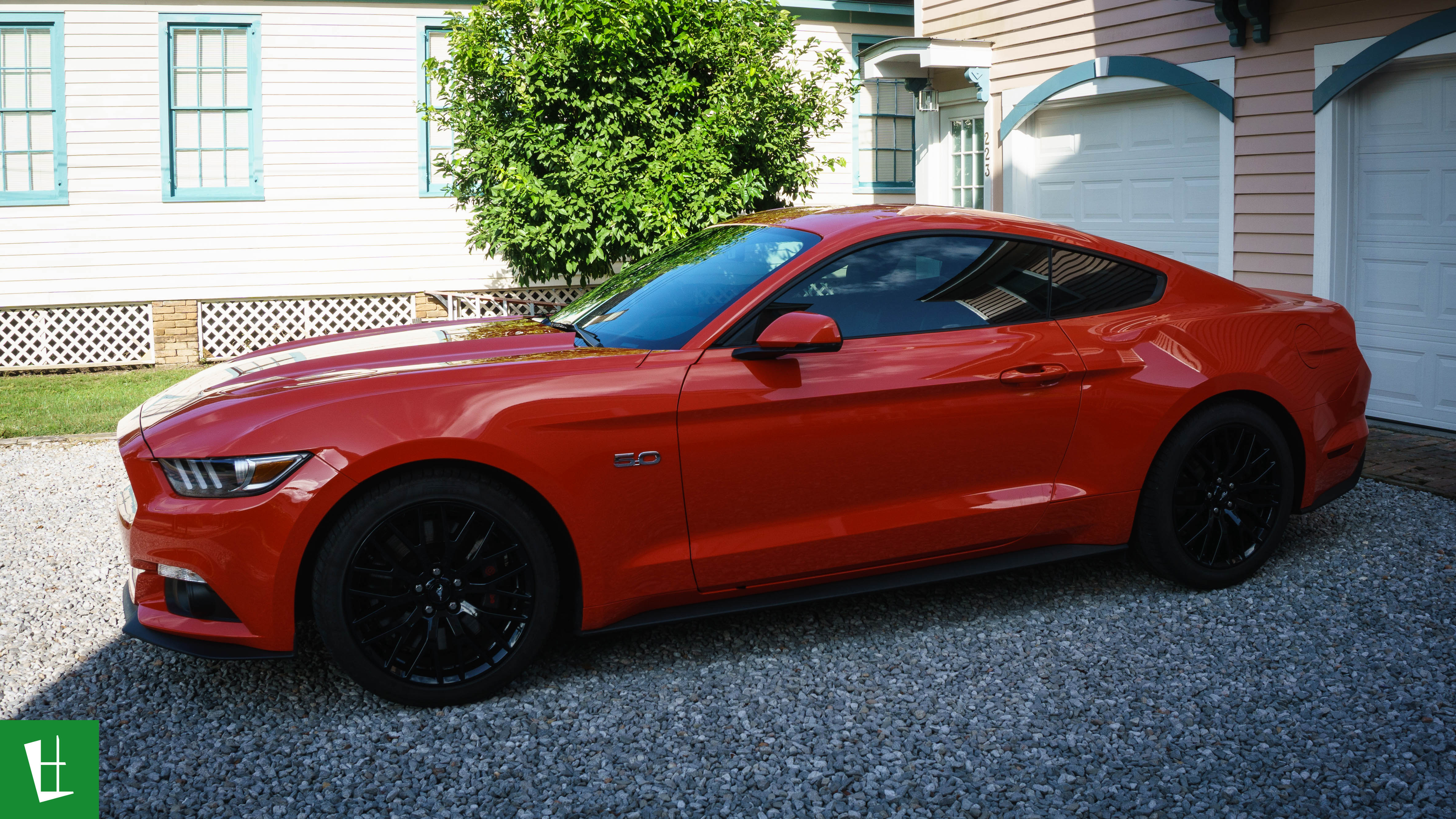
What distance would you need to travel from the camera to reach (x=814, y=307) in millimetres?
3955

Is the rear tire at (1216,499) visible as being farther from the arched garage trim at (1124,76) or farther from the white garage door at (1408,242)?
the arched garage trim at (1124,76)

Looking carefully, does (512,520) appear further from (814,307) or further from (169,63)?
(169,63)

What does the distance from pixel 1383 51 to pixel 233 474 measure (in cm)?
750

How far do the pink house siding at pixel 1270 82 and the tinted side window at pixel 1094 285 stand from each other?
435 cm

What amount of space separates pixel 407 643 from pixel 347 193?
10.3 m

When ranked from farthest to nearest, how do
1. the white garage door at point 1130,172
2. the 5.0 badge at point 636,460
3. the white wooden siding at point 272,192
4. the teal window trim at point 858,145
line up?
the teal window trim at point 858,145 < the white wooden siding at point 272,192 < the white garage door at point 1130,172 < the 5.0 badge at point 636,460

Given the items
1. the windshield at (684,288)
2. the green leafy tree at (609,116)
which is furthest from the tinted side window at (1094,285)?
the green leafy tree at (609,116)

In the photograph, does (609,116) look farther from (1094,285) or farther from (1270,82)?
(1094,285)

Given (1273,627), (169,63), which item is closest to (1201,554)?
(1273,627)

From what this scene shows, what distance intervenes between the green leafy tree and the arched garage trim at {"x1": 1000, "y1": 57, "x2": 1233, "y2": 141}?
2143mm

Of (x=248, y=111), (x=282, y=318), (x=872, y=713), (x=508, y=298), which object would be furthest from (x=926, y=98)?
(x=872, y=713)

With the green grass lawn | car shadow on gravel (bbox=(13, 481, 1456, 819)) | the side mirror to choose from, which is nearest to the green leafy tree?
the green grass lawn

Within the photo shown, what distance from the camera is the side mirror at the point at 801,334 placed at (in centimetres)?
361

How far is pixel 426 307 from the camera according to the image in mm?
13195
